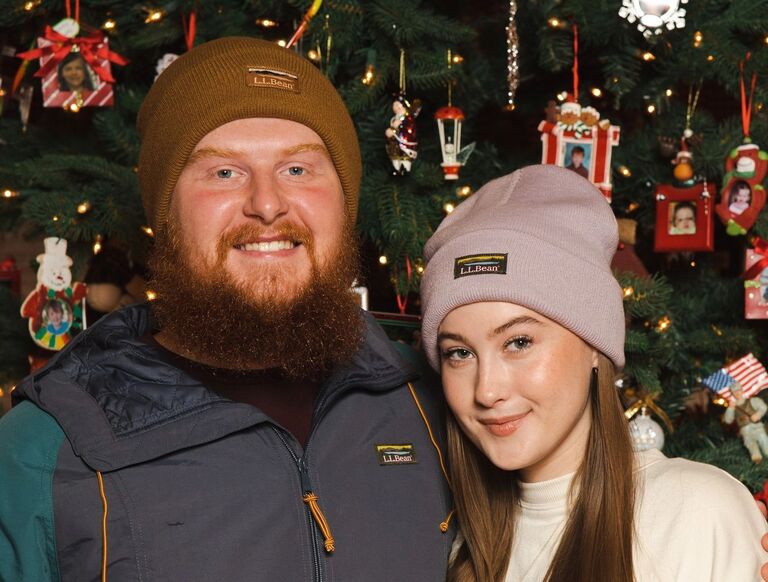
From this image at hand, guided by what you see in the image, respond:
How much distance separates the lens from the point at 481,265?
1.86 meters

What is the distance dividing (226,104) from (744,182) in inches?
54.5

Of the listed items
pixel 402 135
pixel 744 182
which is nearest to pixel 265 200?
pixel 402 135

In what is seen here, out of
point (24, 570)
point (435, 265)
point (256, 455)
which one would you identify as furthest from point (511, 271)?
point (24, 570)

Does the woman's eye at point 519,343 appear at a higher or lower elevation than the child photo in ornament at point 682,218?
higher

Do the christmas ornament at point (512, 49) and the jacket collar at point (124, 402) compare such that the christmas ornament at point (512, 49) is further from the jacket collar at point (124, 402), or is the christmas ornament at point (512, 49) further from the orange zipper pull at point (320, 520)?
the orange zipper pull at point (320, 520)

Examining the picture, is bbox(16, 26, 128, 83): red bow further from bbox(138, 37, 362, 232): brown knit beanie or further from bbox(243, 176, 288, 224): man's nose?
bbox(243, 176, 288, 224): man's nose

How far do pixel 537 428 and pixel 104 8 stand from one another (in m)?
1.94

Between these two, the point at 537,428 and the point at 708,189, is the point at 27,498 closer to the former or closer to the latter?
the point at 537,428

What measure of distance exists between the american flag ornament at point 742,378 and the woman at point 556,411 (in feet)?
2.37

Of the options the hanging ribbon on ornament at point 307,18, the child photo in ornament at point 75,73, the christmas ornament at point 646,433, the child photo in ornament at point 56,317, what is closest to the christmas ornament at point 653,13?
the hanging ribbon on ornament at point 307,18

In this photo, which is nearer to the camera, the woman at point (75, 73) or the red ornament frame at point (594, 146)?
the red ornament frame at point (594, 146)

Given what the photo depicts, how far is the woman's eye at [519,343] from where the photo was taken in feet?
6.07

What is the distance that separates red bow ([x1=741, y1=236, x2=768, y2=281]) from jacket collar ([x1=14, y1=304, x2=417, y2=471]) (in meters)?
1.22

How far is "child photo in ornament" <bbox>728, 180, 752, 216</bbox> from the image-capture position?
2.54 meters
